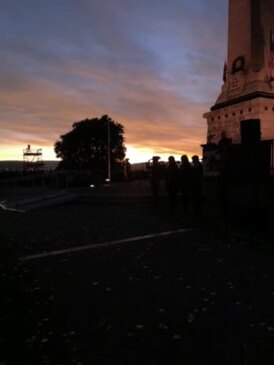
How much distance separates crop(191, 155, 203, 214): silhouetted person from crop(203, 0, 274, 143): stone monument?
6478mm

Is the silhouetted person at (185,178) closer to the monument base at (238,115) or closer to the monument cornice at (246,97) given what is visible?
the monument base at (238,115)

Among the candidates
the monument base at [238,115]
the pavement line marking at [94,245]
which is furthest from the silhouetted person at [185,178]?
the monument base at [238,115]

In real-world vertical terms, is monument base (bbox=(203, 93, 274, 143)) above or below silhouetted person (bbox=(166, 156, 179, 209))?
above

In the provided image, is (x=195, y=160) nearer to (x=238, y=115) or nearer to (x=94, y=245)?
(x=94, y=245)

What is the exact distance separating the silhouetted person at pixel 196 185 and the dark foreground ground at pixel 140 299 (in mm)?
2539

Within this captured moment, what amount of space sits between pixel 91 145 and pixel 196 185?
1905 inches

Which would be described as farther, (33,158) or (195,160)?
(33,158)

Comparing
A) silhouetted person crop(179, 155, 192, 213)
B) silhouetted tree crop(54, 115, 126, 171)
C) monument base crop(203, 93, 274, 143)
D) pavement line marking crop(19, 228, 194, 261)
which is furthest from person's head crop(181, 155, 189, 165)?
silhouetted tree crop(54, 115, 126, 171)

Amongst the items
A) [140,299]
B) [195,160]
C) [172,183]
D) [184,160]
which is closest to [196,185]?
[195,160]

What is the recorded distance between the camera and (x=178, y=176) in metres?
14.1

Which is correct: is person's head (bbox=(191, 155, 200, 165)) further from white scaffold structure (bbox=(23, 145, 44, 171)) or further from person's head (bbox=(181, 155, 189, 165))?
white scaffold structure (bbox=(23, 145, 44, 171))

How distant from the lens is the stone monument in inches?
754

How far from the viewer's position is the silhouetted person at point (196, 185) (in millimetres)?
12891

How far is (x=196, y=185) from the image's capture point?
13000mm
